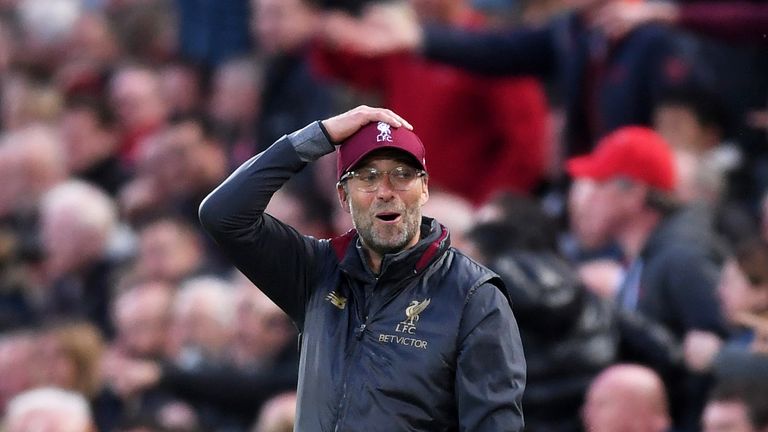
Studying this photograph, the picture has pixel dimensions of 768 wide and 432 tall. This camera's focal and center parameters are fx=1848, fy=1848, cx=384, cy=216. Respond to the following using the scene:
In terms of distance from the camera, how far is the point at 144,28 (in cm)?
1257

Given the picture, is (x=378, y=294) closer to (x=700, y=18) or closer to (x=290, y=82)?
(x=700, y=18)

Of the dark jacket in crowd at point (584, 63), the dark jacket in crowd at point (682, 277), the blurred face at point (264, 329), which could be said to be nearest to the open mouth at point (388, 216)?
the dark jacket in crowd at point (682, 277)

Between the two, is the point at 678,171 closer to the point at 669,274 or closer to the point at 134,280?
the point at 669,274

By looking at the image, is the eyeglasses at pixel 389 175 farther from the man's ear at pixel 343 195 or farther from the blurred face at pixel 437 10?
the blurred face at pixel 437 10

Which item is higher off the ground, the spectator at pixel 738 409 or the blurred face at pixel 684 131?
the blurred face at pixel 684 131

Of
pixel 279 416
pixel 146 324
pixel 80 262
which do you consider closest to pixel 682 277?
pixel 279 416

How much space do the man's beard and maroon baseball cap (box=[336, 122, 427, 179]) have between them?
14cm

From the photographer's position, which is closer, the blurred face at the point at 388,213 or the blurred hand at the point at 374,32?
the blurred face at the point at 388,213

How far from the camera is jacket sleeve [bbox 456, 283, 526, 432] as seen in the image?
4.71 metres

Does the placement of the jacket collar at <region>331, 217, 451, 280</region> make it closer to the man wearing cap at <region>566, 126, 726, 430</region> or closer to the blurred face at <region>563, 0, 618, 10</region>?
the man wearing cap at <region>566, 126, 726, 430</region>

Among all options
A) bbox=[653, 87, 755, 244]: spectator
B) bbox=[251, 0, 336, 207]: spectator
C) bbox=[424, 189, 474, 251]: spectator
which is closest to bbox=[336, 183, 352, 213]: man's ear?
bbox=[424, 189, 474, 251]: spectator

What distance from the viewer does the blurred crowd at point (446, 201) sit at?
726cm

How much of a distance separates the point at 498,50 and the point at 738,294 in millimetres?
2753

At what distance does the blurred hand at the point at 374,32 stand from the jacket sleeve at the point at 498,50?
10cm
